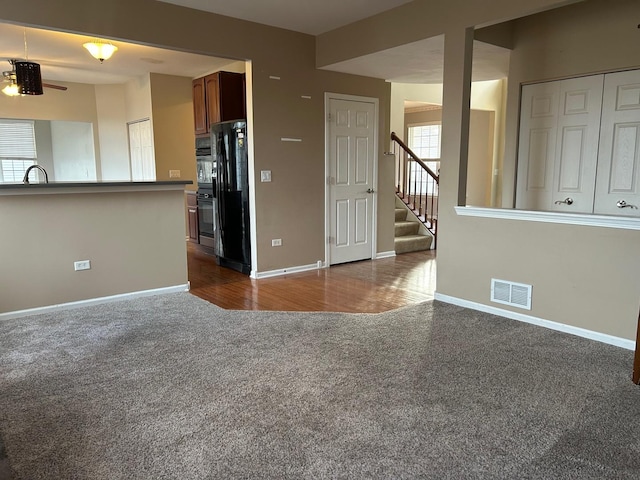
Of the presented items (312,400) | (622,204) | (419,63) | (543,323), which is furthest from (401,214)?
(312,400)

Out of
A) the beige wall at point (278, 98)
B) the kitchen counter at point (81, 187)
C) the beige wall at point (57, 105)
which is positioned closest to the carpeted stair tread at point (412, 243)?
the beige wall at point (278, 98)

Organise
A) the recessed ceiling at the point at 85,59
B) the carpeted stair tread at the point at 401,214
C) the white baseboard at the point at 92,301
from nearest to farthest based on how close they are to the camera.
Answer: the white baseboard at the point at 92,301 < the recessed ceiling at the point at 85,59 < the carpeted stair tread at the point at 401,214

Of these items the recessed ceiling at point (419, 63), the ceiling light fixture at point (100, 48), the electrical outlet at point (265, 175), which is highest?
the ceiling light fixture at point (100, 48)

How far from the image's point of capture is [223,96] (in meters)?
5.84

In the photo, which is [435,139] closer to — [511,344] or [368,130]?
[368,130]

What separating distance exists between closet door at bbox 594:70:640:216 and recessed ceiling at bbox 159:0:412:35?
2025mm

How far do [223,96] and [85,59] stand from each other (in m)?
2.09

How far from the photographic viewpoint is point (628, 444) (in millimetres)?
2086

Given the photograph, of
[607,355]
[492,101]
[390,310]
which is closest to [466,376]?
[607,355]

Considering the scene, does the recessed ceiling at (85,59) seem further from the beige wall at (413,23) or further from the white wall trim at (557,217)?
the white wall trim at (557,217)

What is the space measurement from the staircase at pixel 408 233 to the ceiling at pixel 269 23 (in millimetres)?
2148

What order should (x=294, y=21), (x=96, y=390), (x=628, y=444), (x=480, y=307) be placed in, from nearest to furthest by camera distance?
1. (x=628, y=444)
2. (x=96, y=390)
3. (x=480, y=307)
4. (x=294, y=21)

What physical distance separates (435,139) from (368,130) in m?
4.27

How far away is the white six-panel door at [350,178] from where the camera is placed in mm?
5832
